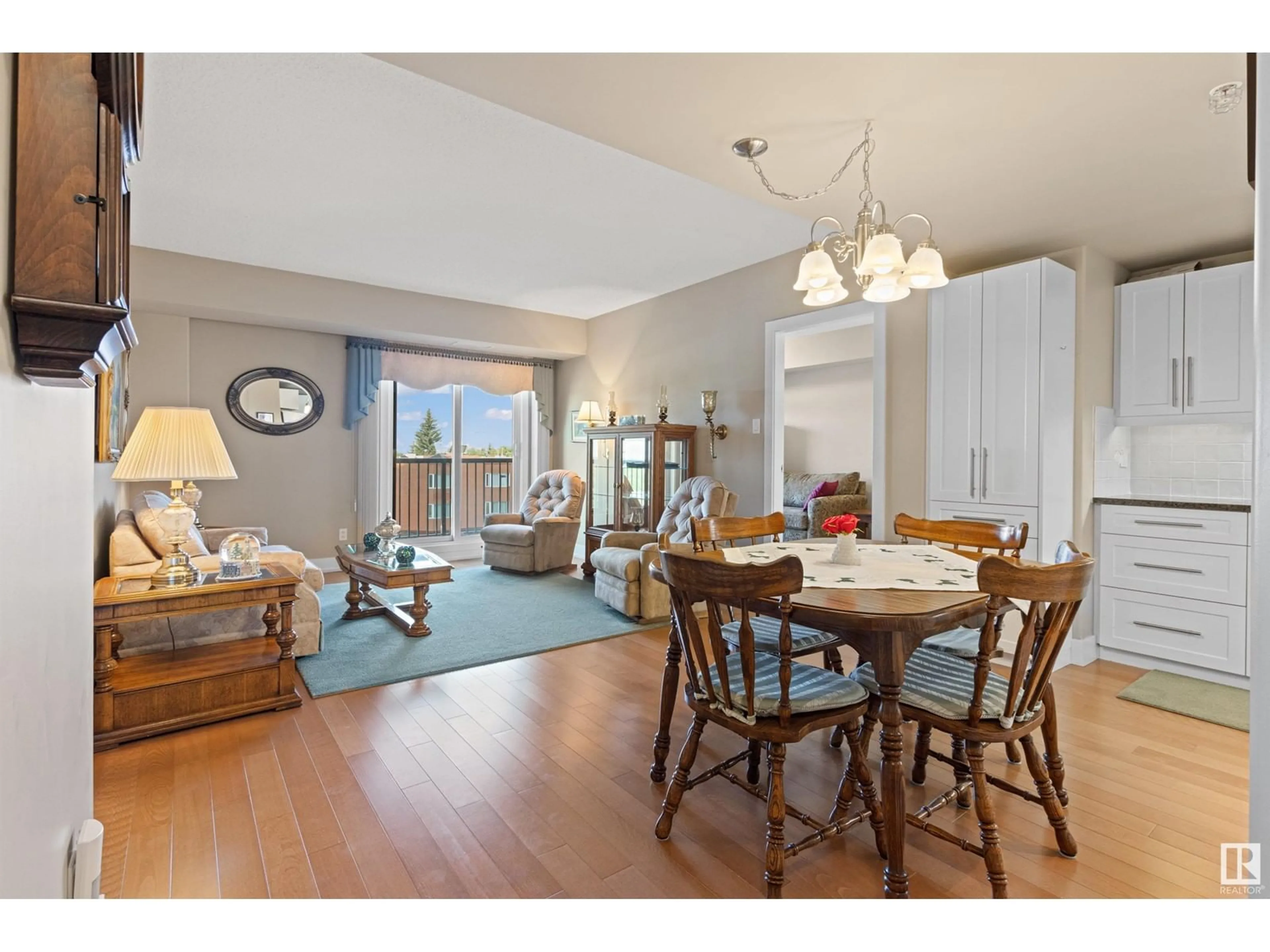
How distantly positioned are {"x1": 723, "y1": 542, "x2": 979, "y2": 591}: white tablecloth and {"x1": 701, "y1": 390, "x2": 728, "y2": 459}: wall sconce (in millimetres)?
2431

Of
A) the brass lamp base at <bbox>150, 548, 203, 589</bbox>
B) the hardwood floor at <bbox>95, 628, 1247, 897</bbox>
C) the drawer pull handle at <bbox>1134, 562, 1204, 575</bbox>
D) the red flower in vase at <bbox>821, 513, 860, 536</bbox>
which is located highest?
the red flower in vase at <bbox>821, 513, 860, 536</bbox>

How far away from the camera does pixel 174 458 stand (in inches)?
102

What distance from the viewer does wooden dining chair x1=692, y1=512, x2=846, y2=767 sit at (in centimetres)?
216

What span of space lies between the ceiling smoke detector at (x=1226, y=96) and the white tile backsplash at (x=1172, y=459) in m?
1.82

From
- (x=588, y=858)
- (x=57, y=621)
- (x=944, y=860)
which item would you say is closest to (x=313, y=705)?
(x=588, y=858)

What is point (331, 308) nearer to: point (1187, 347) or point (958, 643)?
point (958, 643)

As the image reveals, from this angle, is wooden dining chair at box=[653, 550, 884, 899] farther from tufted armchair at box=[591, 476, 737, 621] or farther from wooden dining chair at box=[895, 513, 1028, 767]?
tufted armchair at box=[591, 476, 737, 621]

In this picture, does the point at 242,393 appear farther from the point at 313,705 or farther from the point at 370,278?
the point at 313,705

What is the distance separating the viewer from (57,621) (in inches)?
38.7

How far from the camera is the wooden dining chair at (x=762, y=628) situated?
7.09 ft

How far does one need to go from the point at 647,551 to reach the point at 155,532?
2.70 metres

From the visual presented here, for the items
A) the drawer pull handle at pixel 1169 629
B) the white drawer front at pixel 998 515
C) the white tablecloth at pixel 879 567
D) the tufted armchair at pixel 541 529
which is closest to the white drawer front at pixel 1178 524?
the drawer pull handle at pixel 1169 629

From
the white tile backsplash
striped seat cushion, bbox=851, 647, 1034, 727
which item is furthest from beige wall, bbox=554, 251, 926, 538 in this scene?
striped seat cushion, bbox=851, 647, 1034, 727
